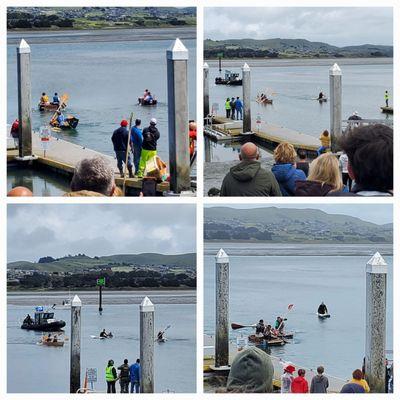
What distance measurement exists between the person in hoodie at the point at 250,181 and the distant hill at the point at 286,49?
22.3m

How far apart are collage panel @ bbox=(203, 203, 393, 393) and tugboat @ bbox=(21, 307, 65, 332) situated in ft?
8.52

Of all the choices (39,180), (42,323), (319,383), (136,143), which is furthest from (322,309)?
(319,383)

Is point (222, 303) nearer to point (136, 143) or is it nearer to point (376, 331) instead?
point (376, 331)

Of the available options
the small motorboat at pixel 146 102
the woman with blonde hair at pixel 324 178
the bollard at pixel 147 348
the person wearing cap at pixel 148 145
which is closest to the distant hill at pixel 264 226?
the person wearing cap at pixel 148 145

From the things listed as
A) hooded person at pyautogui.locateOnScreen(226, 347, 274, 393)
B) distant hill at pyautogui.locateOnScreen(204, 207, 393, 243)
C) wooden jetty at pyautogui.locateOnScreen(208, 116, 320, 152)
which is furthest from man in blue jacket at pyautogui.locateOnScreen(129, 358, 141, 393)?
wooden jetty at pyautogui.locateOnScreen(208, 116, 320, 152)

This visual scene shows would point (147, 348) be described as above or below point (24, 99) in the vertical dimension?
below

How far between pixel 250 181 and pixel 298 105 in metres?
17.7

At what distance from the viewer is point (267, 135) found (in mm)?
14109

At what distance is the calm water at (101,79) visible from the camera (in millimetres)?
17422

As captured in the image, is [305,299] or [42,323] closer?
[42,323]
